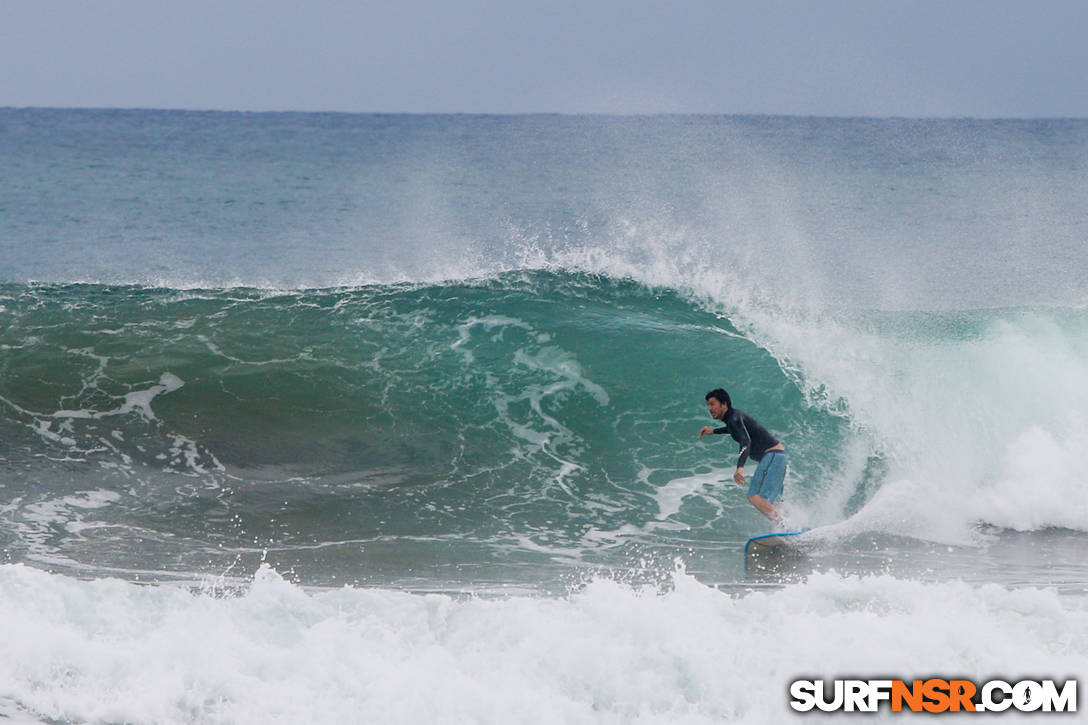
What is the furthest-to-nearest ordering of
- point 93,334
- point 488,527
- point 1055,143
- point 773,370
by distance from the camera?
1. point 1055,143
2. point 93,334
3. point 773,370
4. point 488,527

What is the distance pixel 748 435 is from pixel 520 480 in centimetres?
258

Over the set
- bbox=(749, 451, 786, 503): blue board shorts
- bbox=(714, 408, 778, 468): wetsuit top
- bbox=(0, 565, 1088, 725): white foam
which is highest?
bbox=(714, 408, 778, 468): wetsuit top

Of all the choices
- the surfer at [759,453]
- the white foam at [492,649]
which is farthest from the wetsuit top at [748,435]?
the white foam at [492,649]

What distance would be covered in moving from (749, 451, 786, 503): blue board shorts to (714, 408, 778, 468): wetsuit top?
8cm

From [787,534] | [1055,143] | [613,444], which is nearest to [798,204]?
[613,444]

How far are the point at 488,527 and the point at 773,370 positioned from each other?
196 inches

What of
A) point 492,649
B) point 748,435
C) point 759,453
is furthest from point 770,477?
point 492,649

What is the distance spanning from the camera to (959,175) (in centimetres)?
3881

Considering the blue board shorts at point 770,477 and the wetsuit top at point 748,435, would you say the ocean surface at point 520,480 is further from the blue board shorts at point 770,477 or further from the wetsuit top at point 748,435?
the wetsuit top at point 748,435

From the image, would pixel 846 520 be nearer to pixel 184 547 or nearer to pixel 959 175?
pixel 184 547
